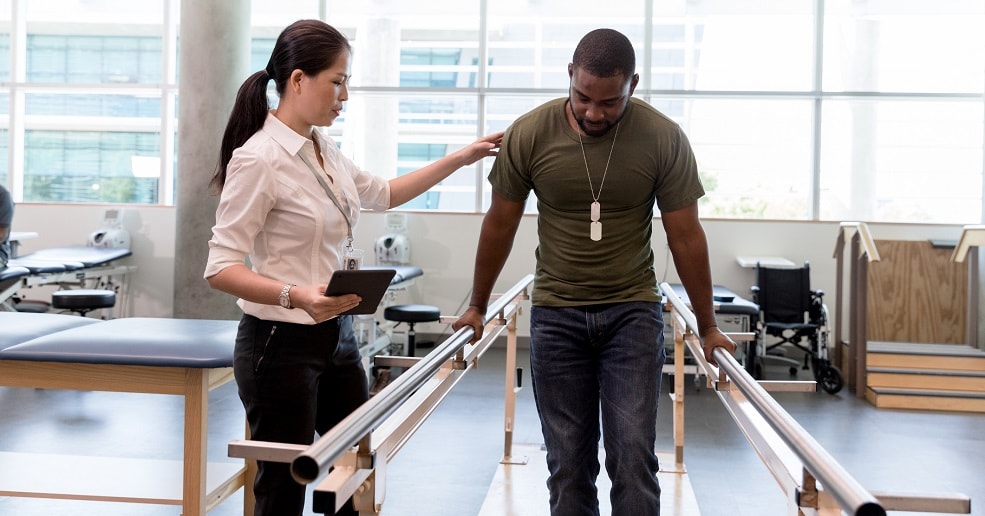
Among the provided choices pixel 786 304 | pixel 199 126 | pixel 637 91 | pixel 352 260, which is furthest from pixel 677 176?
pixel 637 91

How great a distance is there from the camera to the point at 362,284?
1714 mm

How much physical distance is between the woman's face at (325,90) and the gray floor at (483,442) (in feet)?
6.66

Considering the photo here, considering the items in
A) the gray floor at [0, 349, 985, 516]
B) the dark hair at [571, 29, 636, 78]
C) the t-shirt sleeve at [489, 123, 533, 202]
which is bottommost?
the gray floor at [0, 349, 985, 516]

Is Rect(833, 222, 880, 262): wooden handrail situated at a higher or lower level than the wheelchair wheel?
higher

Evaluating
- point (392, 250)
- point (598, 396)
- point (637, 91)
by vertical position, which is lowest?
point (598, 396)

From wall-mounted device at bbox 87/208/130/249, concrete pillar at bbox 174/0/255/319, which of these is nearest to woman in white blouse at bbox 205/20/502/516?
concrete pillar at bbox 174/0/255/319

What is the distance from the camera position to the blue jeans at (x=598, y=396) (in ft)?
6.53

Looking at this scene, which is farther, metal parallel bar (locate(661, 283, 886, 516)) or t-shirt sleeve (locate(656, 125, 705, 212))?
t-shirt sleeve (locate(656, 125, 705, 212))

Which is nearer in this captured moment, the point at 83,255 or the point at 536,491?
the point at 536,491

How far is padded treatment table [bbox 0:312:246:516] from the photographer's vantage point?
251 cm

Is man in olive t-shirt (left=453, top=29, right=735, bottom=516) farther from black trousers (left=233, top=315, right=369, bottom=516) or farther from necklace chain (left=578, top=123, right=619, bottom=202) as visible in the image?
black trousers (left=233, top=315, right=369, bottom=516)

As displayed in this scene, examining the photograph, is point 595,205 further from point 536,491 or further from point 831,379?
point 831,379

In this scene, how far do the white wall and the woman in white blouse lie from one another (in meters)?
5.66

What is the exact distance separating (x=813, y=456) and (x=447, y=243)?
704 cm
